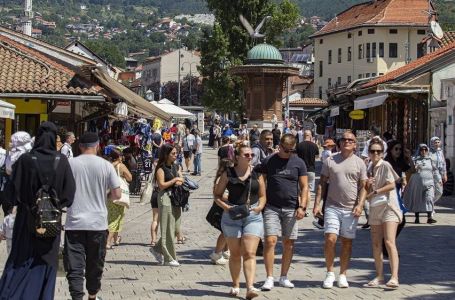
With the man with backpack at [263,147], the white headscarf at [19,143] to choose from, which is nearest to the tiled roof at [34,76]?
the man with backpack at [263,147]

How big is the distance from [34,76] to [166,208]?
1317cm

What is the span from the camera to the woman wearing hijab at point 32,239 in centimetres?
815

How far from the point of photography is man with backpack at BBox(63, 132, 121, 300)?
9.24 metres

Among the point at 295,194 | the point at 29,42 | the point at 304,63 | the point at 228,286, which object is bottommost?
the point at 228,286

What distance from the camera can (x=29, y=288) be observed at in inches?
320

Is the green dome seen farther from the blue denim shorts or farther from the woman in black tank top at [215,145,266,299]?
the blue denim shorts

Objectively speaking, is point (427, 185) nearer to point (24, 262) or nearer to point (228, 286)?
point (228, 286)

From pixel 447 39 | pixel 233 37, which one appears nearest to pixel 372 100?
pixel 447 39

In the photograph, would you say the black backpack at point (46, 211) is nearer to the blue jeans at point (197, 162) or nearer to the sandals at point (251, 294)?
the sandals at point (251, 294)

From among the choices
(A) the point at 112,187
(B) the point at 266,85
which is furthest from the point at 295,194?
(B) the point at 266,85

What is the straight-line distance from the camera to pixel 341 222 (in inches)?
440

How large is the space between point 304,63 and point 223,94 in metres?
74.6

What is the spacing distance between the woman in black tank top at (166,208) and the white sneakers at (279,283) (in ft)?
6.87

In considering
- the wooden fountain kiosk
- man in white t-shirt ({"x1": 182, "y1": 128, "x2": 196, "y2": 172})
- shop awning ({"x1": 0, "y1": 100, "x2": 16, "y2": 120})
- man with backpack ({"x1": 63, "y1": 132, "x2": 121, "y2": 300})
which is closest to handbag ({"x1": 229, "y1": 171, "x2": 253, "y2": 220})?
man with backpack ({"x1": 63, "y1": 132, "x2": 121, "y2": 300})
